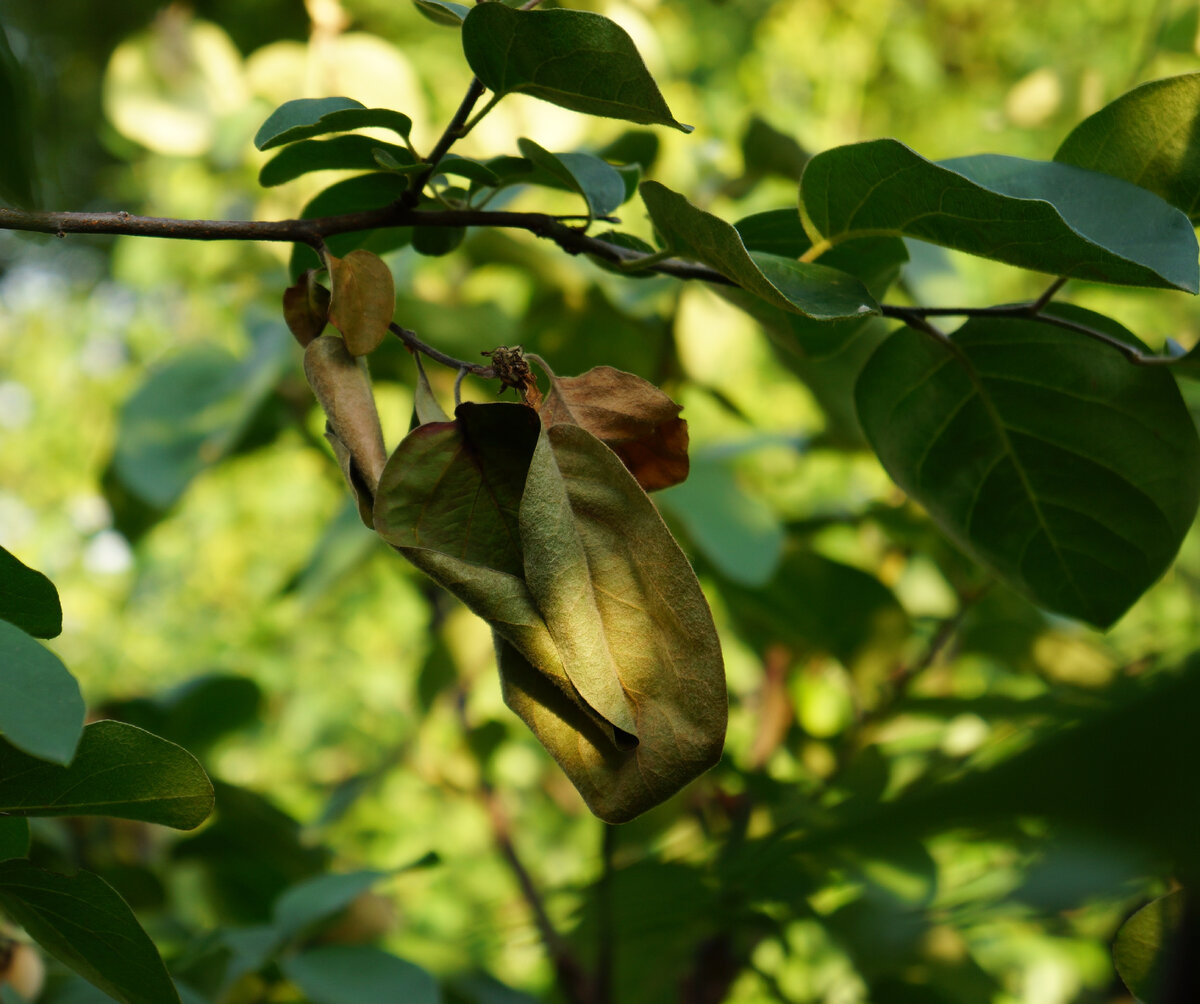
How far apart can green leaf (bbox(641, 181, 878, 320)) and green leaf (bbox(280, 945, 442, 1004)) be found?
1.01 ft

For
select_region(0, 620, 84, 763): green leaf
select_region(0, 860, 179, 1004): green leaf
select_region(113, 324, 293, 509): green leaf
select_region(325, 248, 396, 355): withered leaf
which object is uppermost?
select_region(325, 248, 396, 355): withered leaf

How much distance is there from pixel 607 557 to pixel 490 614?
0.03 m

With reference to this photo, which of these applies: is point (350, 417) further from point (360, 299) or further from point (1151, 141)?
point (1151, 141)

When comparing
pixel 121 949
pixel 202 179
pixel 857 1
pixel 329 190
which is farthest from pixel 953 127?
pixel 121 949

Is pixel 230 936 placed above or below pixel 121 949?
below

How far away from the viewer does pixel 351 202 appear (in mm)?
276

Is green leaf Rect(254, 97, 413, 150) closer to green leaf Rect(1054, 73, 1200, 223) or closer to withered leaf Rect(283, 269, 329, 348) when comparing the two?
withered leaf Rect(283, 269, 329, 348)

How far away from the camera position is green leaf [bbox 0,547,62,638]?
214mm

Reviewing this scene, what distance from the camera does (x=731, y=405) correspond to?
661 mm

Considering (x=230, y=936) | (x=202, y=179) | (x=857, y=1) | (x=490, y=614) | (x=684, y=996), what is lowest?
(x=684, y=996)

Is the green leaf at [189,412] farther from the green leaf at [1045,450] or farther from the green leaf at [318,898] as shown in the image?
the green leaf at [1045,450]

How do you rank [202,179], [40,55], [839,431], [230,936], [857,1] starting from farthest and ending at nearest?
[857,1]
[202,179]
[839,431]
[230,936]
[40,55]

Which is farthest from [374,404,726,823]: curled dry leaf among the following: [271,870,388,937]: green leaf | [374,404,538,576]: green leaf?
[271,870,388,937]: green leaf

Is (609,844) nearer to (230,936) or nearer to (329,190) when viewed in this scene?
(230,936)
